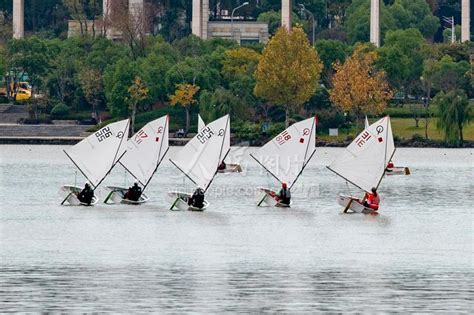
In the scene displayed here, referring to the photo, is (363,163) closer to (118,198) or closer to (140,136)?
(140,136)

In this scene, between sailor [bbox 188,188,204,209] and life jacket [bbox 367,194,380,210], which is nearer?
sailor [bbox 188,188,204,209]

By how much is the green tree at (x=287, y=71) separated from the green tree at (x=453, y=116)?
1051 centimetres

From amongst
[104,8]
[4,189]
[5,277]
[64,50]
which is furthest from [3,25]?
[5,277]

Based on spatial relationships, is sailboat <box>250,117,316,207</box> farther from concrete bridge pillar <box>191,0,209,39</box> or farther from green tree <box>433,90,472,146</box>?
concrete bridge pillar <box>191,0,209,39</box>

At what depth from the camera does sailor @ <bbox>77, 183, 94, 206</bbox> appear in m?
79.0

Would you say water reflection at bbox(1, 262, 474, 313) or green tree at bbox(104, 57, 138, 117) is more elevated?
green tree at bbox(104, 57, 138, 117)

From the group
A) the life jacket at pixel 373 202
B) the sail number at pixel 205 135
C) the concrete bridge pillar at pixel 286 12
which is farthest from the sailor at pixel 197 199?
the concrete bridge pillar at pixel 286 12

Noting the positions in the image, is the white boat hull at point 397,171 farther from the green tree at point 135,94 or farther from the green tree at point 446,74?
the green tree at point 446,74

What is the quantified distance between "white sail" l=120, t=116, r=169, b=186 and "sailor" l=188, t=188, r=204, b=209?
5.10 meters

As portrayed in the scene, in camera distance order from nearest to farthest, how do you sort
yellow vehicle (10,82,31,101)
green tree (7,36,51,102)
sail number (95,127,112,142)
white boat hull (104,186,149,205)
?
white boat hull (104,186,149,205) → sail number (95,127,112,142) → green tree (7,36,51,102) → yellow vehicle (10,82,31,101)

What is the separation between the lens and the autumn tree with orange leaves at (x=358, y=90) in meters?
141

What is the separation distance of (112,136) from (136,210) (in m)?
5.73

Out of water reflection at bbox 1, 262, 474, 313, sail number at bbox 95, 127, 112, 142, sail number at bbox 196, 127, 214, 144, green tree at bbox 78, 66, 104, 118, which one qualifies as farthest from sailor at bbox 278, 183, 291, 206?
green tree at bbox 78, 66, 104, 118

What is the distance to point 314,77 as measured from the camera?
5556 inches
